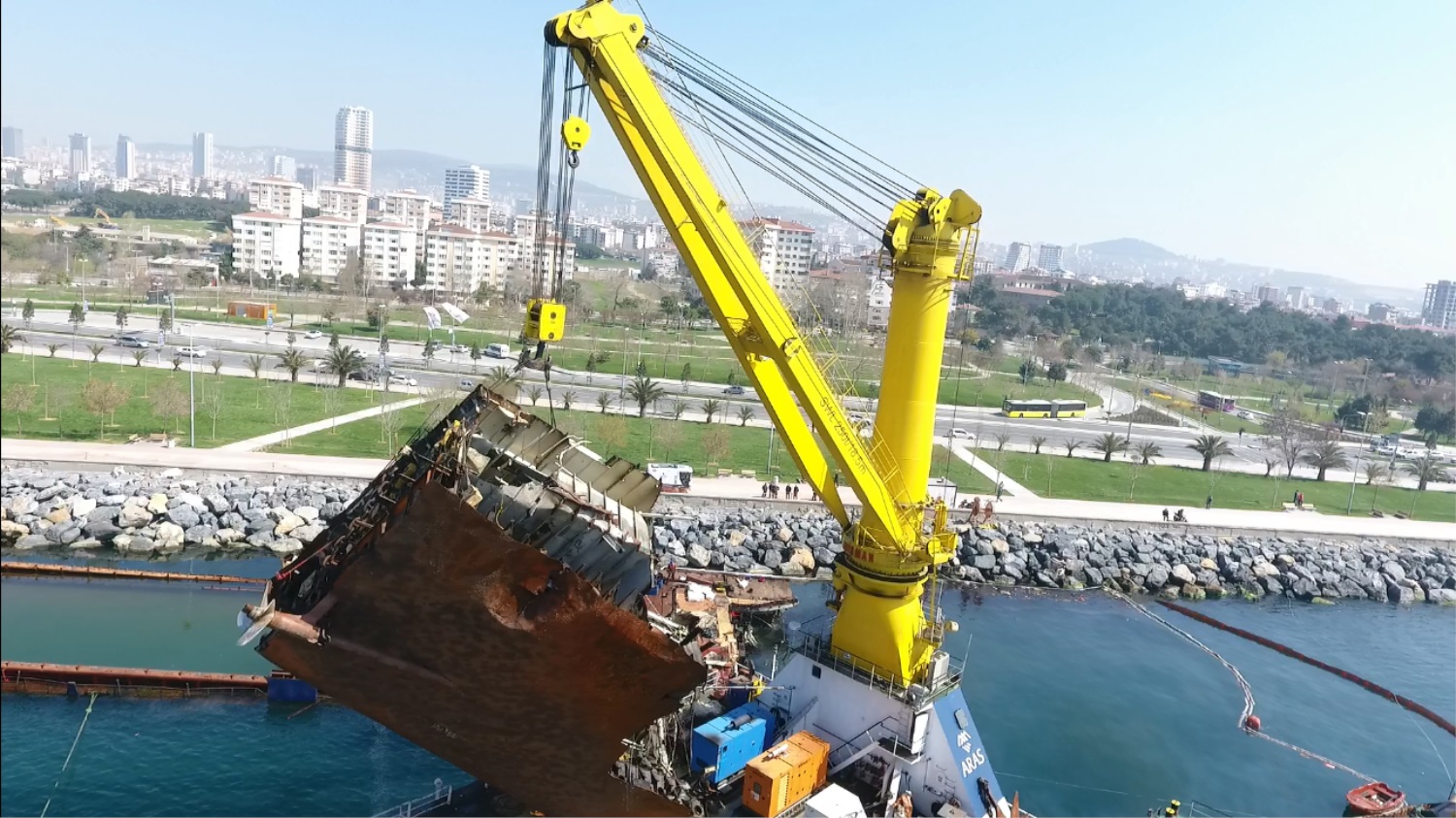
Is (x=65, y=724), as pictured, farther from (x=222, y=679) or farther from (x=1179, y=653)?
(x=1179, y=653)

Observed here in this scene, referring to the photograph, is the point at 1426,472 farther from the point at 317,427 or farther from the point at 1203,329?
the point at 1203,329

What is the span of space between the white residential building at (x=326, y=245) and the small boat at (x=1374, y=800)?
7734 cm

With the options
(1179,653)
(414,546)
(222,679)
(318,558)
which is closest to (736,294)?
(414,546)

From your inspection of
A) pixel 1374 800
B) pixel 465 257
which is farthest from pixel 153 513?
pixel 465 257

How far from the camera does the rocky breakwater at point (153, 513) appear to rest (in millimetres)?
20062

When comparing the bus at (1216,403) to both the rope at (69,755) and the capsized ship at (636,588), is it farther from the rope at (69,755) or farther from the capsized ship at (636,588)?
the rope at (69,755)

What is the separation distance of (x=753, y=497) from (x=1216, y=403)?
38934mm

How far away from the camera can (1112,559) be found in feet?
82.1

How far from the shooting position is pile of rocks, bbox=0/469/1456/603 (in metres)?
20.6

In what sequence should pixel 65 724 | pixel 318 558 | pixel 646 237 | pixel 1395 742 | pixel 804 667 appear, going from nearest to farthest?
pixel 318 558
pixel 804 667
pixel 65 724
pixel 1395 742
pixel 646 237

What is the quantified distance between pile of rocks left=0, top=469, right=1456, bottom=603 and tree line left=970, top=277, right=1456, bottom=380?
48.3 meters

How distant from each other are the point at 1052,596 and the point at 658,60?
18352 mm

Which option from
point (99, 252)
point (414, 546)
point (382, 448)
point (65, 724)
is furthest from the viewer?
point (99, 252)

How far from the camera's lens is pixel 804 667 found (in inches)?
484
